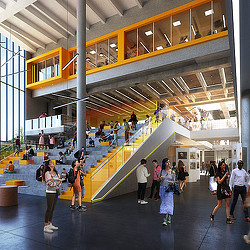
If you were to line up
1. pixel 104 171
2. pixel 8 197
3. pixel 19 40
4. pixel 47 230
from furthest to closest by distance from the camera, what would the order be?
1. pixel 19 40
2. pixel 104 171
3. pixel 8 197
4. pixel 47 230

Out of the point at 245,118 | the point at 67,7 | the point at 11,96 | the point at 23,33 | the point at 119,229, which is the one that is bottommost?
the point at 119,229

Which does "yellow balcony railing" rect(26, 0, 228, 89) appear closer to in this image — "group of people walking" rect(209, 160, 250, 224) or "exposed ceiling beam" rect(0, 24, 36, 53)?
"exposed ceiling beam" rect(0, 24, 36, 53)

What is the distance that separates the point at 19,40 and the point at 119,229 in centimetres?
2438

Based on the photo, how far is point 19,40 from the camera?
Result: 972 inches

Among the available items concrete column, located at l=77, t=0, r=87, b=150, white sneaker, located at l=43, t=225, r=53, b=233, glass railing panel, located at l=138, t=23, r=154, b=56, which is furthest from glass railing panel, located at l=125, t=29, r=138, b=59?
white sneaker, located at l=43, t=225, r=53, b=233

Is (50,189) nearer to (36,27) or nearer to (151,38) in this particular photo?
(151,38)

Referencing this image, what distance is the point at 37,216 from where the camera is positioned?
24.1 ft

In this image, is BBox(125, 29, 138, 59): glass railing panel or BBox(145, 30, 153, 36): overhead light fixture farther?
BBox(125, 29, 138, 59): glass railing panel

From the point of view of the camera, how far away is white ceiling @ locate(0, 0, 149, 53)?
18625 millimetres

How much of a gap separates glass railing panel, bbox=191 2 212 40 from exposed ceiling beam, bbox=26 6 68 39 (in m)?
12.8

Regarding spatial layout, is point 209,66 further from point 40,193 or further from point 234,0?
point 40,193

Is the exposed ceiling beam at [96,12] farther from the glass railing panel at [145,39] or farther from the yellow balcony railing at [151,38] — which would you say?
the glass railing panel at [145,39]

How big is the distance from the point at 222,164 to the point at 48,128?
1860 centimetres

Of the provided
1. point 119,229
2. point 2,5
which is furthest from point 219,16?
point 2,5
